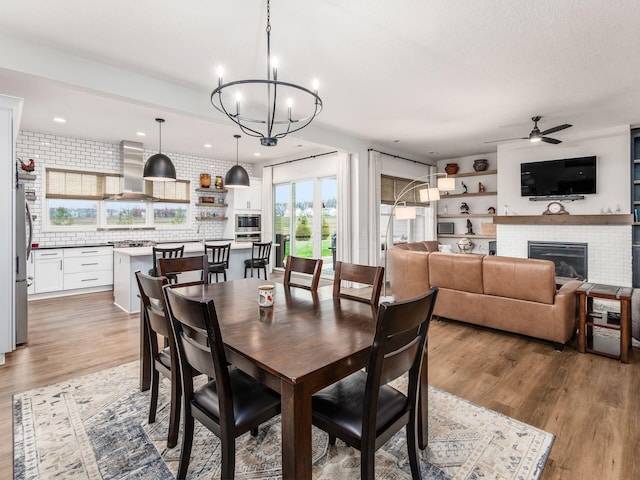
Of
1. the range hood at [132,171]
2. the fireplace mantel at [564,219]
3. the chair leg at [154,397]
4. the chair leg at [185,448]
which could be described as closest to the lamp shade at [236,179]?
the range hood at [132,171]

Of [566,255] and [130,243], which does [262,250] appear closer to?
[130,243]

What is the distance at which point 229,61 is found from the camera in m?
3.14

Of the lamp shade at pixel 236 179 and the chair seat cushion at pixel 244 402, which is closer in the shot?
the chair seat cushion at pixel 244 402

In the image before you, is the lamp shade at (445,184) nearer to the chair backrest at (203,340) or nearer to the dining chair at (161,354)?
A: the dining chair at (161,354)

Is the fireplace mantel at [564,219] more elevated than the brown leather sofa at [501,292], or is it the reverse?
the fireplace mantel at [564,219]

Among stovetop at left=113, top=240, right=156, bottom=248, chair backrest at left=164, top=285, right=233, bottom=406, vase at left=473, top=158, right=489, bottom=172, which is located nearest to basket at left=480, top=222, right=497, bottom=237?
vase at left=473, top=158, right=489, bottom=172

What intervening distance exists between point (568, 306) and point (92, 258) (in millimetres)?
6800

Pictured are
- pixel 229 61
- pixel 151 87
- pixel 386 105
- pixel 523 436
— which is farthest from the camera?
pixel 386 105

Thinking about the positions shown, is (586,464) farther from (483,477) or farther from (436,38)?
(436,38)

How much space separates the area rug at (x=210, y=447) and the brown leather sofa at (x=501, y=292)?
1506 millimetres

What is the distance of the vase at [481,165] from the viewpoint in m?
7.66

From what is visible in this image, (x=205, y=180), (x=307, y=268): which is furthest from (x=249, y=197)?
(x=307, y=268)

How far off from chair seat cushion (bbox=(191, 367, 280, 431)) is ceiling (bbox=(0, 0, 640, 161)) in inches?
96.1

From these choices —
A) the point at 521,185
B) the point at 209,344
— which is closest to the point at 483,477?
the point at 209,344
